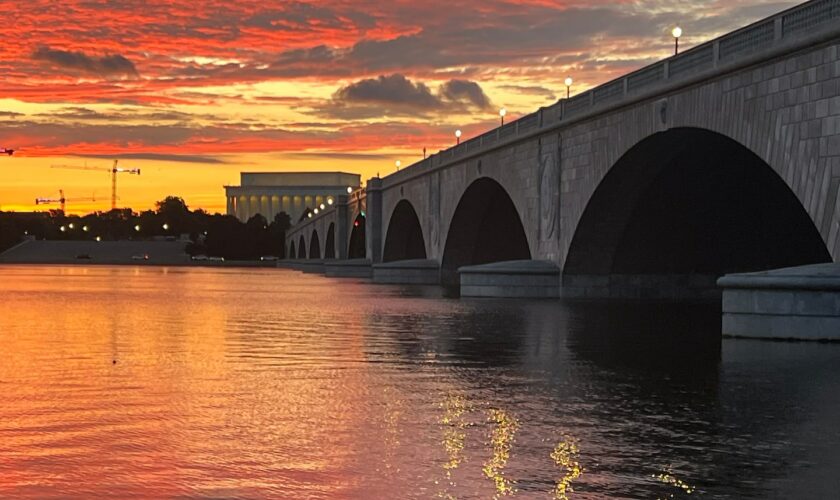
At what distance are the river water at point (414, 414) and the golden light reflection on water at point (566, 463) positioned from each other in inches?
1.0

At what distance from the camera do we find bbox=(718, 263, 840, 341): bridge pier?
76.6 feet

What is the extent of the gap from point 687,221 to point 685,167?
4.97 meters

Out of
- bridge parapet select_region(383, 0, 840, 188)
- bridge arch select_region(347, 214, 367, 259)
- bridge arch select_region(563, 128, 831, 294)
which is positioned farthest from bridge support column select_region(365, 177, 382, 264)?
bridge arch select_region(563, 128, 831, 294)

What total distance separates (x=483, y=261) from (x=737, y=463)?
6189 centimetres

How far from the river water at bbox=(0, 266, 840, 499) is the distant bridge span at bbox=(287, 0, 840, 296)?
597 cm

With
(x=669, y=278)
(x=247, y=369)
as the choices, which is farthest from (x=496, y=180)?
(x=247, y=369)

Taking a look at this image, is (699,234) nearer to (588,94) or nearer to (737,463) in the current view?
(588,94)

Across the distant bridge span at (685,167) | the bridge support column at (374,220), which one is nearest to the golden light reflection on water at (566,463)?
the distant bridge span at (685,167)

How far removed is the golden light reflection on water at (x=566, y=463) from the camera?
9812 millimetres

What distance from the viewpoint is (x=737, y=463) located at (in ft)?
36.5

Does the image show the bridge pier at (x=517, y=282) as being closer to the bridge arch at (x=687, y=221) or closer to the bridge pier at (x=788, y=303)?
the bridge arch at (x=687, y=221)

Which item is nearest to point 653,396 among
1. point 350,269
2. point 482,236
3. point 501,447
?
point 501,447

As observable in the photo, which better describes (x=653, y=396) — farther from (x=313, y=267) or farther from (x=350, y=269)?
(x=313, y=267)

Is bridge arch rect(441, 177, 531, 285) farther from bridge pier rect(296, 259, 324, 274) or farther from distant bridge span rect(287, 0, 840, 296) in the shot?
bridge pier rect(296, 259, 324, 274)
